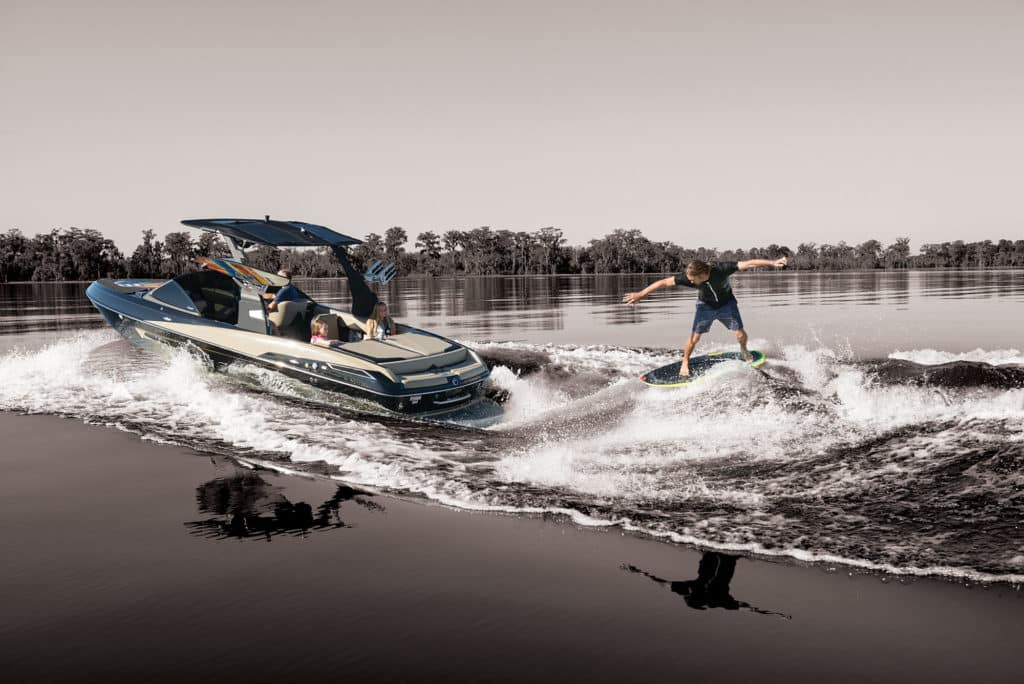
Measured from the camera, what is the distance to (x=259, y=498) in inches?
275

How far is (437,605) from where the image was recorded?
468 centimetres

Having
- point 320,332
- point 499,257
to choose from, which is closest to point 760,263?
point 320,332

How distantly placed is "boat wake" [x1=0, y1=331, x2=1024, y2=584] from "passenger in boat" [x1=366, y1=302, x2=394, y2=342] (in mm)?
1580

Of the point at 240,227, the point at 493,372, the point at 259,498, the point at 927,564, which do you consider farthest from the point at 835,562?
the point at 240,227

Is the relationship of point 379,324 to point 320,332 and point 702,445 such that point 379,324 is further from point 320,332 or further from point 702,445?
point 702,445

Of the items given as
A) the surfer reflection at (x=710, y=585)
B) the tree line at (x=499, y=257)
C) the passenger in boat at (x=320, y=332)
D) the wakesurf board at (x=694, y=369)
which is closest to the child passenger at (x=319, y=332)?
the passenger in boat at (x=320, y=332)

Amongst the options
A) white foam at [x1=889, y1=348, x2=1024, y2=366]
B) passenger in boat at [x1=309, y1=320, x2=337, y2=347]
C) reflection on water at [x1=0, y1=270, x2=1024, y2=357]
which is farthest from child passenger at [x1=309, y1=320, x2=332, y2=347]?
white foam at [x1=889, y1=348, x2=1024, y2=366]

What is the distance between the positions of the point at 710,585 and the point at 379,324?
28.9 ft

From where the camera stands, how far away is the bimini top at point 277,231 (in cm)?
1232

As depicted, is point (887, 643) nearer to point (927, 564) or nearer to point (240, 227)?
point (927, 564)

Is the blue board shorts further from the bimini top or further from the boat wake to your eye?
the bimini top

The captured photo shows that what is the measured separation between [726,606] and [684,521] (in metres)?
1.47

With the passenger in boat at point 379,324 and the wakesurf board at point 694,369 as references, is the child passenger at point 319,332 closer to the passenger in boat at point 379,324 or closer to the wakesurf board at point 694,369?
the passenger in boat at point 379,324

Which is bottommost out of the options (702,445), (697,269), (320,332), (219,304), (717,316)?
(702,445)
